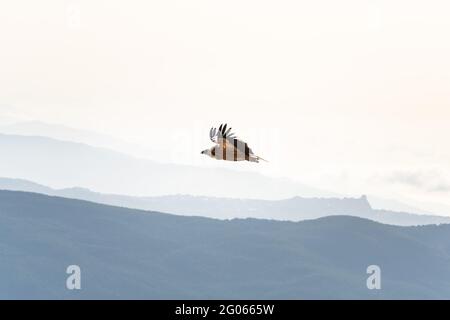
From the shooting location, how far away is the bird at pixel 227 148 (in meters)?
37.3

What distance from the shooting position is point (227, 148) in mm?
38844

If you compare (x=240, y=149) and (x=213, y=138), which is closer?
(x=240, y=149)

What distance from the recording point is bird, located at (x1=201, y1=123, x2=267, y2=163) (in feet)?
123
